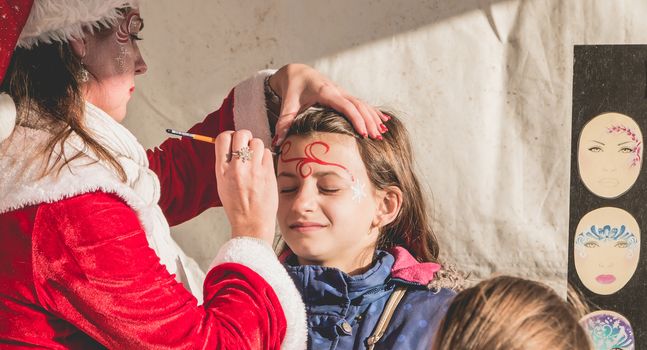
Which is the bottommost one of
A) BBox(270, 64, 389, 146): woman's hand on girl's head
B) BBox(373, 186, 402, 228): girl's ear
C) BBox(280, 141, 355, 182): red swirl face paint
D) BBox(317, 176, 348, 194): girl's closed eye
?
BBox(373, 186, 402, 228): girl's ear

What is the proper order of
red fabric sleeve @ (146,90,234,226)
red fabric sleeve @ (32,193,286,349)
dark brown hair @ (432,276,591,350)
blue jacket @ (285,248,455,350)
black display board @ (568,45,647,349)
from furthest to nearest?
1. black display board @ (568,45,647,349)
2. red fabric sleeve @ (146,90,234,226)
3. blue jacket @ (285,248,455,350)
4. red fabric sleeve @ (32,193,286,349)
5. dark brown hair @ (432,276,591,350)

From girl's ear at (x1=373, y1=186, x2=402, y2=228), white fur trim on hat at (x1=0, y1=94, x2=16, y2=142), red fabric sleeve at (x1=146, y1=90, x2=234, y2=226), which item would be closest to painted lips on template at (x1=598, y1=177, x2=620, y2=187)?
girl's ear at (x1=373, y1=186, x2=402, y2=228)

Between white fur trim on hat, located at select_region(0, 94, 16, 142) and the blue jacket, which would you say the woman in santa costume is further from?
the blue jacket

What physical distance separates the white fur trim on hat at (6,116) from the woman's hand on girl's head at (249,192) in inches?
13.4

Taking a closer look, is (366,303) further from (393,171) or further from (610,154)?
(610,154)

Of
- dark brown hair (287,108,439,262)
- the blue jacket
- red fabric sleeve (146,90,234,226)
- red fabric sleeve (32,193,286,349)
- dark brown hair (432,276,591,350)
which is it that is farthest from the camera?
red fabric sleeve (146,90,234,226)

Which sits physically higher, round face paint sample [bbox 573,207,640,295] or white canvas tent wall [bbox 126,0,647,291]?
white canvas tent wall [bbox 126,0,647,291]

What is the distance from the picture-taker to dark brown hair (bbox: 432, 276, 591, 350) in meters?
1.13

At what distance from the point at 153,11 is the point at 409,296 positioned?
117 cm

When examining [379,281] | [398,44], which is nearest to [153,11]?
[398,44]

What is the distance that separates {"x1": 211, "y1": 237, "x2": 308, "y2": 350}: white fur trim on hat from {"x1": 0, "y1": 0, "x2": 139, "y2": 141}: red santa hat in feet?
1.28

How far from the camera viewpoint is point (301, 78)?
6.11ft

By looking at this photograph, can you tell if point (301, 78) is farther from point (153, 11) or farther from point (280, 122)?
point (153, 11)

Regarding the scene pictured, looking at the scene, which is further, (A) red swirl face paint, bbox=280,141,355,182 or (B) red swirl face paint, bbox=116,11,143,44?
(A) red swirl face paint, bbox=280,141,355,182
